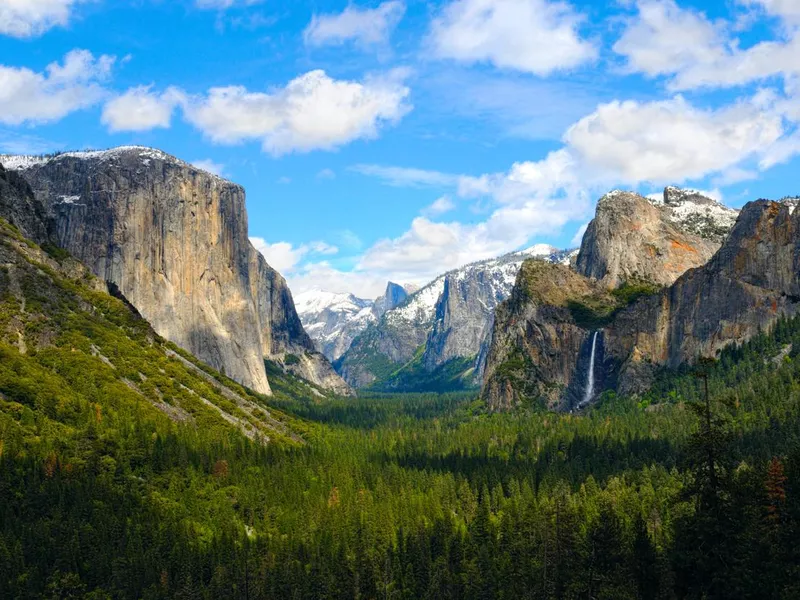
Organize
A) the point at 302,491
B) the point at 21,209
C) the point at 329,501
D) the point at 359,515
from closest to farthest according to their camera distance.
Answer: the point at 359,515
the point at 329,501
the point at 302,491
the point at 21,209

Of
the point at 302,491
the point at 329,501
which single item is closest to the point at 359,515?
the point at 329,501

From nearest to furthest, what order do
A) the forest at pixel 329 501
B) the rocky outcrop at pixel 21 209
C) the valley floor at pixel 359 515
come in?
the valley floor at pixel 359 515 < the forest at pixel 329 501 < the rocky outcrop at pixel 21 209

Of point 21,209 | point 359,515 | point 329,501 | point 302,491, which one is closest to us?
point 359,515

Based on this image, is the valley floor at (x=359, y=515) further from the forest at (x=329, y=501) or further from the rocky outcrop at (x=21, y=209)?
the rocky outcrop at (x=21, y=209)

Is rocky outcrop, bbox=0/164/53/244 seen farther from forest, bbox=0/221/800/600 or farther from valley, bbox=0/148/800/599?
forest, bbox=0/221/800/600

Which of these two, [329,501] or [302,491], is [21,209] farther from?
[329,501]

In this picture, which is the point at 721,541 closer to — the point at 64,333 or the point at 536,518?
the point at 536,518

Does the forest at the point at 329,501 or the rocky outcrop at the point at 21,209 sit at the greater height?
the rocky outcrop at the point at 21,209

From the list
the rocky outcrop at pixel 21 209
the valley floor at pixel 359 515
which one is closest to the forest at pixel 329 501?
the valley floor at pixel 359 515

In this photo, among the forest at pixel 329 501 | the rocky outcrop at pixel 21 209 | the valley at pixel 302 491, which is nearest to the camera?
the forest at pixel 329 501

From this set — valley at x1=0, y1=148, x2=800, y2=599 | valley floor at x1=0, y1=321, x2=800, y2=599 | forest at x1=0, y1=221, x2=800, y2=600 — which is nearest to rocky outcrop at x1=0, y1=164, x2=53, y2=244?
valley at x1=0, y1=148, x2=800, y2=599
